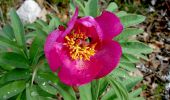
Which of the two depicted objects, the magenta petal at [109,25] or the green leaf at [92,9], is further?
the green leaf at [92,9]

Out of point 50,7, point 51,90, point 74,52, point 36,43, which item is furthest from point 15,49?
point 50,7

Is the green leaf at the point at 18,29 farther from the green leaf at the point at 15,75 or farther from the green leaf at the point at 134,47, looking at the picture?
the green leaf at the point at 134,47

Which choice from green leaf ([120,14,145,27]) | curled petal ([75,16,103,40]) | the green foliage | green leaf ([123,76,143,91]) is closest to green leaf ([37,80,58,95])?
the green foliage

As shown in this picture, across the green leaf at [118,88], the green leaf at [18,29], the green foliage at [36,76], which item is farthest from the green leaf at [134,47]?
the green leaf at [18,29]

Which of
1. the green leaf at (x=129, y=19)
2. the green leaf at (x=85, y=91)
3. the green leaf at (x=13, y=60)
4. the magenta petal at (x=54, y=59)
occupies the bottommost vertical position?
the green leaf at (x=85, y=91)

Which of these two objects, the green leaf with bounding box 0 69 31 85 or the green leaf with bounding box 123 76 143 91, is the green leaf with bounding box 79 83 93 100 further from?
the green leaf with bounding box 123 76 143 91

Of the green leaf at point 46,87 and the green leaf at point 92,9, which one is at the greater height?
the green leaf at point 92,9

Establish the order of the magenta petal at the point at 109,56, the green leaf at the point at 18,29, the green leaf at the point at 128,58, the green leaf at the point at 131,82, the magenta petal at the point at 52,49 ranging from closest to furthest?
the magenta petal at the point at 52,49
the magenta petal at the point at 109,56
the green leaf at the point at 18,29
the green leaf at the point at 128,58
the green leaf at the point at 131,82
